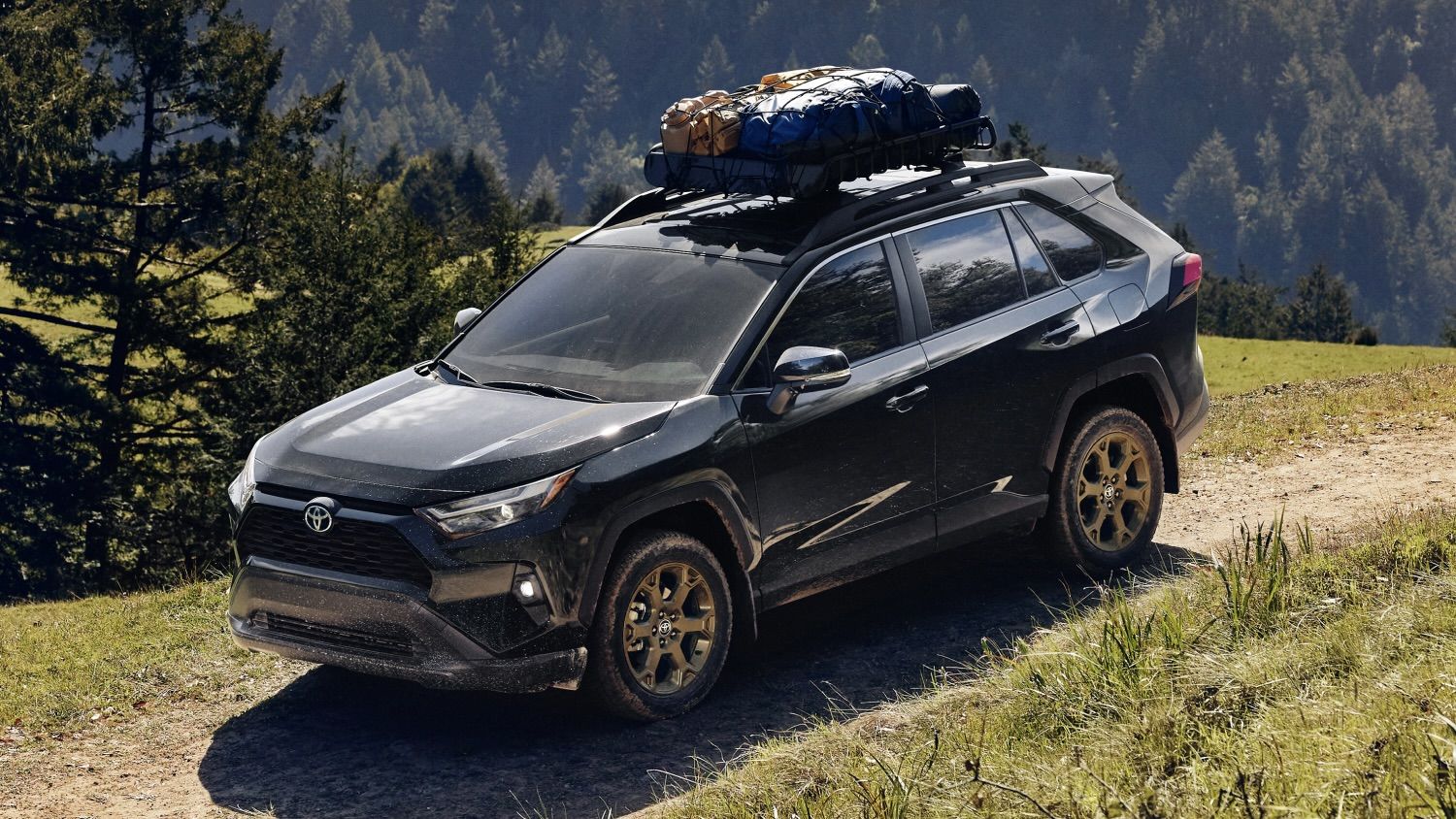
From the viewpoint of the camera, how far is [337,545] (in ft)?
18.4

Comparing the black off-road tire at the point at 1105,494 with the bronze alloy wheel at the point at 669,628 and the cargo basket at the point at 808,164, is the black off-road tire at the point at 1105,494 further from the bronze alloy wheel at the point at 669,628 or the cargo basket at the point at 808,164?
the bronze alloy wheel at the point at 669,628

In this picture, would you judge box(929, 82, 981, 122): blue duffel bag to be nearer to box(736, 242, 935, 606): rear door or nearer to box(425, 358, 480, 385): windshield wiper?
box(736, 242, 935, 606): rear door

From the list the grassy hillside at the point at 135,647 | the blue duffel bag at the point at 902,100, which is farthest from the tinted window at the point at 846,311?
the grassy hillside at the point at 135,647

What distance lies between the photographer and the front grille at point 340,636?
557cm

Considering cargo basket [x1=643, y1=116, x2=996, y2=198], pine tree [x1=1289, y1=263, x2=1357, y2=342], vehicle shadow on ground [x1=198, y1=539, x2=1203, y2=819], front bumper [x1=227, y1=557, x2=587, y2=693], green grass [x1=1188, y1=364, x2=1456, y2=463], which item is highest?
cargo basket [x1=643, y1=116, x2=996, y2=198]

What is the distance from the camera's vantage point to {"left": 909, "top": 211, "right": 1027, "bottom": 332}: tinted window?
6.94 m

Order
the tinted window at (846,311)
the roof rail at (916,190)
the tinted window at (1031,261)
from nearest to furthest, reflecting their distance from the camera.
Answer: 1. the tinted window at (846,311)
2. the roof rail at (916,190)
3. the tinted window at (1031,261)

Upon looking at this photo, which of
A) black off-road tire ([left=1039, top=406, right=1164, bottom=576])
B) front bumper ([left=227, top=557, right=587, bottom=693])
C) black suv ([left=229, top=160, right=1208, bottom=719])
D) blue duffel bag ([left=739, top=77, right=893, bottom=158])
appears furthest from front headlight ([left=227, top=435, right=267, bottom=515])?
black off-road tire ([left=1039, top=406, right=1164, bottom=576])

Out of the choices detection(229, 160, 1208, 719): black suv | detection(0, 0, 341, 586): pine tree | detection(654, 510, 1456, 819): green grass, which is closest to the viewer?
detection(654, 510, 1456, 819): green grass

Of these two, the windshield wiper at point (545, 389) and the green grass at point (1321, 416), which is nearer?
the windshield wiper at point (545, 389)

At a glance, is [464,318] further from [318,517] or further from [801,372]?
[801,372]

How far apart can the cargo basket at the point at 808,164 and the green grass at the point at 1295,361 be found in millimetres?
24219

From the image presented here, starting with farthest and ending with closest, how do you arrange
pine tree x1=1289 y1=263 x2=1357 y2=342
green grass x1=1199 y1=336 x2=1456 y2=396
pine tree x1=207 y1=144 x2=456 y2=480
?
1. pine tree x1=1289 y1=263 x2=1357 y2=342
2. green grass x1=1199 y1=336 x2=1456 y2=396
3. pine tree x1=207 y1=144 x2=456 y2=480

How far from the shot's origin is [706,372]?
6.17 m
